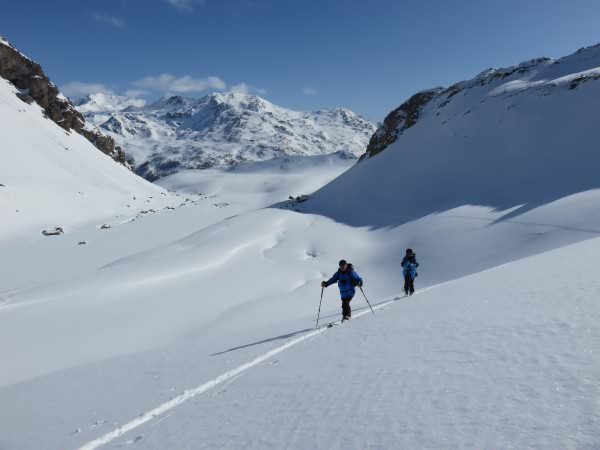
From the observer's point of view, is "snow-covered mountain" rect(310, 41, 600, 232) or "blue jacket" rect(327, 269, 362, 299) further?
"snow-covered mountain" rect(310, 41, 600, 232)

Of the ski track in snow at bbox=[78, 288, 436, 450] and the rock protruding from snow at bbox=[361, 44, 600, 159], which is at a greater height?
the rock protruding from snow at bbox=[361, 44, 600, 159]

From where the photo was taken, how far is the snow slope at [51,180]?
50344mm

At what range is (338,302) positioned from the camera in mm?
22250

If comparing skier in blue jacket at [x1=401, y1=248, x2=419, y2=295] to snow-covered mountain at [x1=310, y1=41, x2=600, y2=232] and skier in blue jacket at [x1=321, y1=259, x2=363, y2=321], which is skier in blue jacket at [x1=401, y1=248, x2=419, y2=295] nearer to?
skier in blue jacket at [x1=321, y1=259, x2=363, y2=321]

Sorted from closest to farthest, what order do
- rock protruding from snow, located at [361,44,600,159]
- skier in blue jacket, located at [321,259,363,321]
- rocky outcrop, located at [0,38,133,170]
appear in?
skier in blue jacket, located at [321,259,363,321] → rock protruding from snow, located at [361,44,600,159] → rocky outcrop, located at [0,38,133,170]

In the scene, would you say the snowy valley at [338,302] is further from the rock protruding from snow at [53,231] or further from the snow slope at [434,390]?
the rock protruding from snow at [53,231]

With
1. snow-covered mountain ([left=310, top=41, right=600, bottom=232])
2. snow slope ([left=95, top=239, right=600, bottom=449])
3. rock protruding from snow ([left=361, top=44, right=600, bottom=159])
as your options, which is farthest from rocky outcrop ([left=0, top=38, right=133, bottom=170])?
snow slope ([left=95, top=239, right=600, bottom=449])

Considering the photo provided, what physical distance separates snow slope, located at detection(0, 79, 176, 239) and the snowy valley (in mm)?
447

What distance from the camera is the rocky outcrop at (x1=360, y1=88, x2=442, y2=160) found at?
7375 cm

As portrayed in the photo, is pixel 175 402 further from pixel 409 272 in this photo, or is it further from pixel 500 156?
pixel 500 156

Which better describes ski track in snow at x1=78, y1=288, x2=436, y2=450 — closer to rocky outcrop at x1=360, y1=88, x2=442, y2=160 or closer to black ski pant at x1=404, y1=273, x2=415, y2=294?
black ski pant at x1=404, y1=273, x2=415, y2=294

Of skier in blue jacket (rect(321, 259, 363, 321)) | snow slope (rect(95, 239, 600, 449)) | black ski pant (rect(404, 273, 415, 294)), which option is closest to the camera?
snow slope (rect(95, 239, 600, 449))

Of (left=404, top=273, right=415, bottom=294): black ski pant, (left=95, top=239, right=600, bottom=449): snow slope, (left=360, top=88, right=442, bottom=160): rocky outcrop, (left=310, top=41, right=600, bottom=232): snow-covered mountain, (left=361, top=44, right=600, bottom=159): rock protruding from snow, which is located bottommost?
(left=95, top=239, right=600, bottom=449): snow slope

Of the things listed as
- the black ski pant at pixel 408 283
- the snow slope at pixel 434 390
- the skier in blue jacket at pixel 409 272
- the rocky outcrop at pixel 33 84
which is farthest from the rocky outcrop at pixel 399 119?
the snow slope at pixel 434 390
